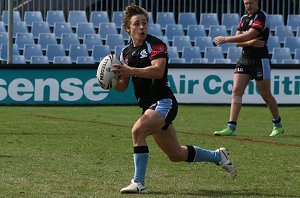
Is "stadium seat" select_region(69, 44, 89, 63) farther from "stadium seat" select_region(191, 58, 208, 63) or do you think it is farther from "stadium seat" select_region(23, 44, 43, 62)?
"stadium seat" select_region(191, 58, 208, 63)

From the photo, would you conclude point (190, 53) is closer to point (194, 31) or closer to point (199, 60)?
point (199, 60)

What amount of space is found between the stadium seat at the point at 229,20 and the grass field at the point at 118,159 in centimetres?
1091

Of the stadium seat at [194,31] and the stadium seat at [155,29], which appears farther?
the stadium seat at [194,31]

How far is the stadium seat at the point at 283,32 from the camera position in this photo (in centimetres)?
3042

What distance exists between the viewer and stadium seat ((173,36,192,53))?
28953mm

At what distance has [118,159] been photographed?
11594 mm

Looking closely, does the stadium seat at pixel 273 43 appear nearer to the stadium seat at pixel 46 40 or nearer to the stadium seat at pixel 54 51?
the stadium seat at pixel 54 51

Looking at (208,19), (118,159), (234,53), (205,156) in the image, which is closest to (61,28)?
(208,19)

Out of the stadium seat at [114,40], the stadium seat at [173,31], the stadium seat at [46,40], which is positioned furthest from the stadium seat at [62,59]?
the stadium seat at [173,31]

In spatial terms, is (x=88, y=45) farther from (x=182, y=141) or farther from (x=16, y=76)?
(x=182, y=141)

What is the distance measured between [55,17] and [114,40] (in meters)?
1.98

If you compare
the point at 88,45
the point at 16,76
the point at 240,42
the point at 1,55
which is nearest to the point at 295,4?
the point at 88,45

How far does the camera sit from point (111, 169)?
10531 millimetres

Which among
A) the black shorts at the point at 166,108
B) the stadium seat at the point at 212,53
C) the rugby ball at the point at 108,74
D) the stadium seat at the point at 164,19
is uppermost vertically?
the rugby ball at the point at 108,74
